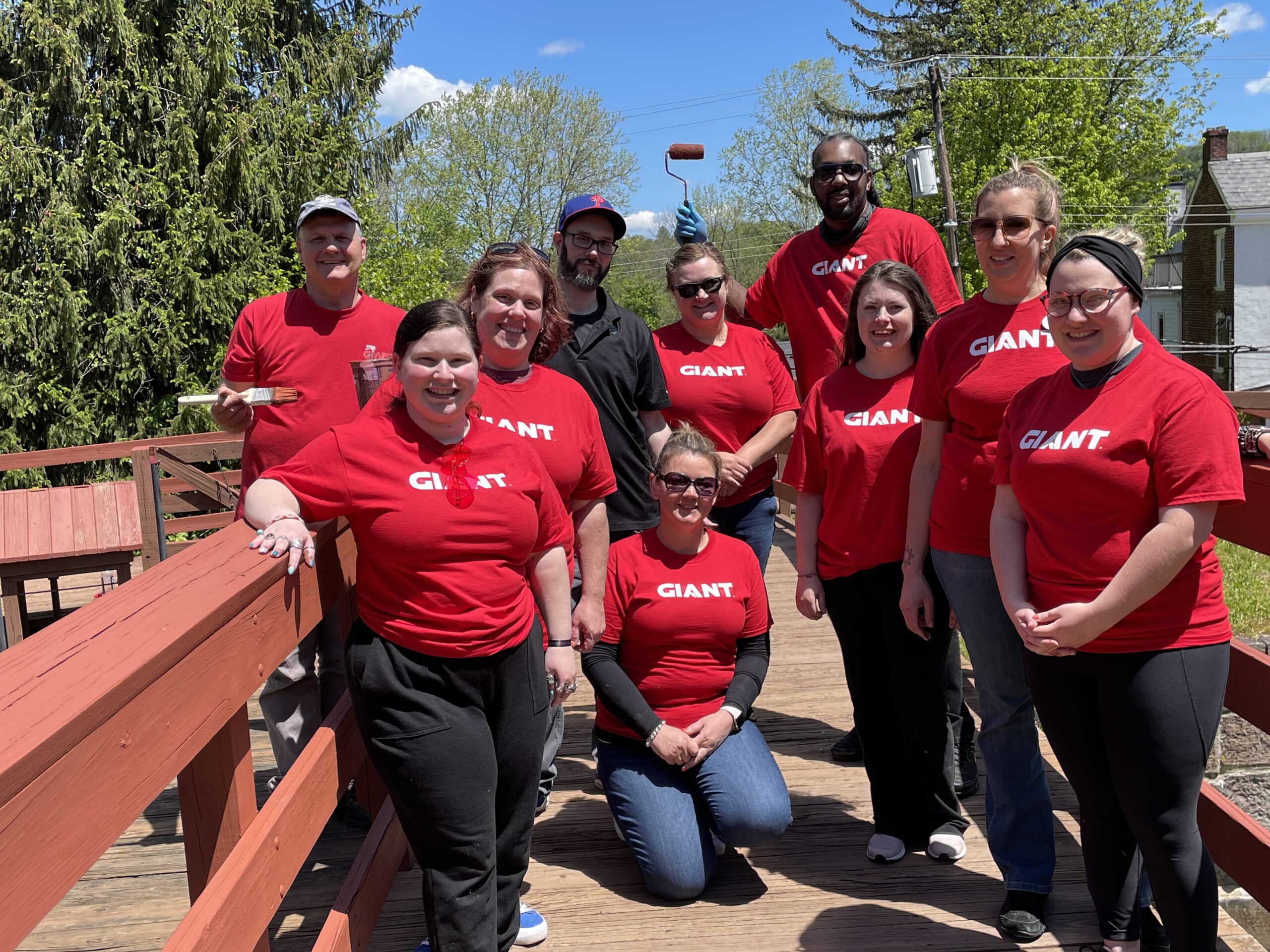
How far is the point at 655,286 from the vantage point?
179 ft

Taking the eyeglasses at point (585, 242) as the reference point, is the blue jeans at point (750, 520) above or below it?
below

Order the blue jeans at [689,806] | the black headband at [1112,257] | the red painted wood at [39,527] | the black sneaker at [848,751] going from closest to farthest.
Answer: the black headband at [1112,257] → the blue jeans at [689,806] → the black sneaker at [848,751] → the red painted wood at [39,527]

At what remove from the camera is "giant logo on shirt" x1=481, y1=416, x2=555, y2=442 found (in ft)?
9.42

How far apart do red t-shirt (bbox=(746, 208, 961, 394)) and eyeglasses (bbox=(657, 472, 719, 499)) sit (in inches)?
28.2

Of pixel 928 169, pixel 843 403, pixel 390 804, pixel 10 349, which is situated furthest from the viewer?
pixel 928 169

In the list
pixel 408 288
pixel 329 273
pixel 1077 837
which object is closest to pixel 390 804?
pixel 329 273

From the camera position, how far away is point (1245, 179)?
105 ft

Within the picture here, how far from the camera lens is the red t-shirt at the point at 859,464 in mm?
3156

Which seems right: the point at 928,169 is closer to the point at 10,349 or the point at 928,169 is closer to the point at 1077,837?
the point at 10,349

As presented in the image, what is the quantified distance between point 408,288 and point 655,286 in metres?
36.4

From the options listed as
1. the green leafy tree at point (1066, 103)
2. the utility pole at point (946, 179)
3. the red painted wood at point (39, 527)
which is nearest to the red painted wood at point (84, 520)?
the red painted wood at point (39, 527)

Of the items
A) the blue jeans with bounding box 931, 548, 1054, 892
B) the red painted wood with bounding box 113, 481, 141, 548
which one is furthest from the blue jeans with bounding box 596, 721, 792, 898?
the red painted wood with bounding box 113, 481, 141, 548

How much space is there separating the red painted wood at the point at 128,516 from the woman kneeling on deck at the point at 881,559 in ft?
15.2

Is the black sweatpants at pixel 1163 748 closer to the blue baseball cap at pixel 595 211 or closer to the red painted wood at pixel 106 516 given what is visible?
the blue baseball cap at pixel 595 211
